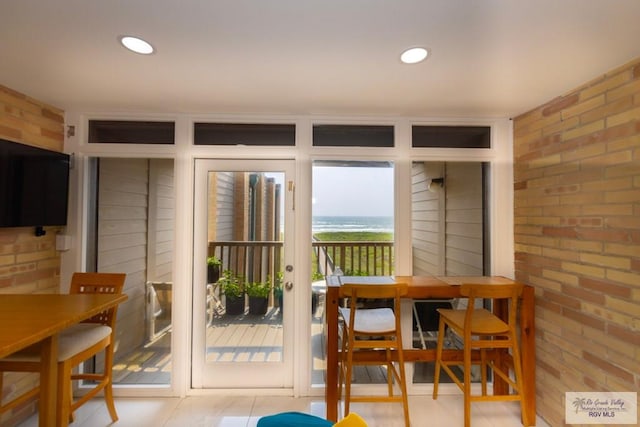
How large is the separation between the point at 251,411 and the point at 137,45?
259 centimetres

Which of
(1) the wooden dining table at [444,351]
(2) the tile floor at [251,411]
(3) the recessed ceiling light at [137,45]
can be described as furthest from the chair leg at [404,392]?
(3) the recessed ceiling light at [137,45]

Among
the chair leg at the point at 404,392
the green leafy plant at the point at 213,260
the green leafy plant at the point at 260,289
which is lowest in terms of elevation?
the chair leg at the point at 404,392

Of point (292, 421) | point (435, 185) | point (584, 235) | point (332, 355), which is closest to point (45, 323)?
point (292, 421)

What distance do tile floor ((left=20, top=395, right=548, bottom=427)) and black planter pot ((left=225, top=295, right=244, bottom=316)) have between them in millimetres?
686

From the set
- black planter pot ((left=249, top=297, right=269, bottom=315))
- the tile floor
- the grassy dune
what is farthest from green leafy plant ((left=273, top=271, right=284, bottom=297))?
the tile floor

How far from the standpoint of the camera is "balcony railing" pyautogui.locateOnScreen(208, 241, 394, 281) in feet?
8.61

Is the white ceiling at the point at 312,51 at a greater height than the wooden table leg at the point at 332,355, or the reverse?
the white ceiling at the point at 312,51

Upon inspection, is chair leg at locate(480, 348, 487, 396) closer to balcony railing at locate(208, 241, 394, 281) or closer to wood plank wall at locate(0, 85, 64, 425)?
balcony railing at locate(208, 241, 394, 281)

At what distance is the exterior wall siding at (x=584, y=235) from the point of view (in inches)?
65.6

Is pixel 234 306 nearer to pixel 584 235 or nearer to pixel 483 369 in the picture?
pixel 483 369

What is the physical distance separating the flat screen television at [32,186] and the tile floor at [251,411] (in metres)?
1.50

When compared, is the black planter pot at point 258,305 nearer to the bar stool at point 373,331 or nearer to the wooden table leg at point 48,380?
the bar stool at point 373,331

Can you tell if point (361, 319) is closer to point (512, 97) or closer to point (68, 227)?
point (512, 97)

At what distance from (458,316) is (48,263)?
328cm
